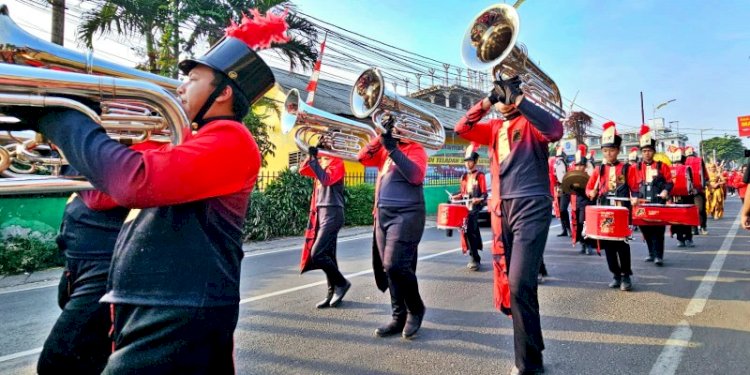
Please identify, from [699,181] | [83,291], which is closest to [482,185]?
[699,181]

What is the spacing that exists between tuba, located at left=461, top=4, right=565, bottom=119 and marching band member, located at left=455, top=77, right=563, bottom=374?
0.24 m

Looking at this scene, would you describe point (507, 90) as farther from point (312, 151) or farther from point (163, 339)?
point (312, 151)

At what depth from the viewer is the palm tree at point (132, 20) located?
1011 cm

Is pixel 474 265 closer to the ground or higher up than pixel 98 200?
closer to the ground

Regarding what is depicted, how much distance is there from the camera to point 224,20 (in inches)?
424

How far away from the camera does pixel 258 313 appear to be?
14.2 feet

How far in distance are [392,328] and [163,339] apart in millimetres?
2592

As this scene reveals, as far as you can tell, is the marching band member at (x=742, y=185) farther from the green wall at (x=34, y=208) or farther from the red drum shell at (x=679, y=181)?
the green wall at (x=34, y=208)

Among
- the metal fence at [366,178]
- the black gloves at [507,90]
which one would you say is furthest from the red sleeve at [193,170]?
the metal fence at [366,178]

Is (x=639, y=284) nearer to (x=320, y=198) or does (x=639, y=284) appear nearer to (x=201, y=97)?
(x=320, y=198)

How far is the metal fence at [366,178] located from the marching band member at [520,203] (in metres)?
6.12

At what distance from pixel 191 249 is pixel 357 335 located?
258 cm

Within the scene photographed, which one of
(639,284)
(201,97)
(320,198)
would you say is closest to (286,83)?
(320,198)

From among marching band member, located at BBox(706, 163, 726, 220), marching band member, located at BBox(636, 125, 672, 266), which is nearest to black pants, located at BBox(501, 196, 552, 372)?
marching band member, located at BBox(636, 125, 672, 266)
